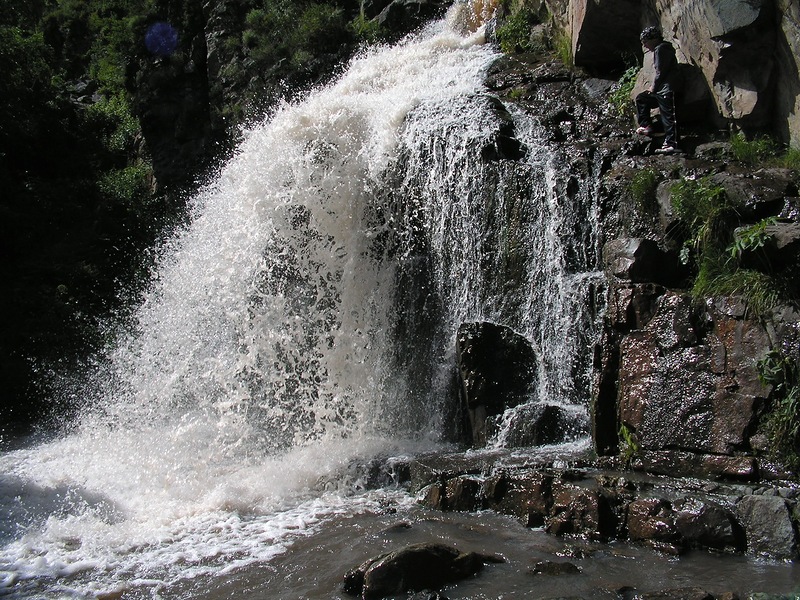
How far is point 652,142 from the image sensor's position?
977cm

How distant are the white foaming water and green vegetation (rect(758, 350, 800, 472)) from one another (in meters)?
3.51

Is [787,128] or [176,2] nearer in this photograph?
[787,128]

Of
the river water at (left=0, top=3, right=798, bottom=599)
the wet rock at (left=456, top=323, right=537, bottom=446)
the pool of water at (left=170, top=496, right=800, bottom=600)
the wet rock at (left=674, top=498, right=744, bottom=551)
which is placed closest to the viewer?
the pool of water at (left=170, top=496, right=800, bottom=600)

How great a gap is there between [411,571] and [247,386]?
5331 mm

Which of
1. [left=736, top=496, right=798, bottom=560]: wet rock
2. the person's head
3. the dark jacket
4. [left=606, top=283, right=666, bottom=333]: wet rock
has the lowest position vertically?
→ [left=736, top=496, right=798, bottom=560]: wet rock

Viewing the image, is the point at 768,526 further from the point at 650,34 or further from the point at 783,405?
the point at 650,34

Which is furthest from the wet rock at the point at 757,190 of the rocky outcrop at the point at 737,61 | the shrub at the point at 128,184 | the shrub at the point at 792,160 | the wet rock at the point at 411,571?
the shrub at the point at 128,184

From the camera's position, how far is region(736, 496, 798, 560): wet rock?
17.1 feet

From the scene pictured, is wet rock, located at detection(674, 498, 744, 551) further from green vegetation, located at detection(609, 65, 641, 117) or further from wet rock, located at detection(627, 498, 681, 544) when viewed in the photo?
green vegetation, located at detection(609, 65, 641, 117)

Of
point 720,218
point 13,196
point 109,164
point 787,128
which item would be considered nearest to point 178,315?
point 13,196

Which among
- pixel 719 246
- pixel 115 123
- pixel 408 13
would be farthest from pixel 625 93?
pixel 115 123

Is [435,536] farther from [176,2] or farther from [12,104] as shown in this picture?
[176,2]

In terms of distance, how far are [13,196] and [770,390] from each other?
587 inches

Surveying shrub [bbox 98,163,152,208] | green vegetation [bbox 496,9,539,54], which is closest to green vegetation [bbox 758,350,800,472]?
green vegetation [bbox 496,9,539,54]
